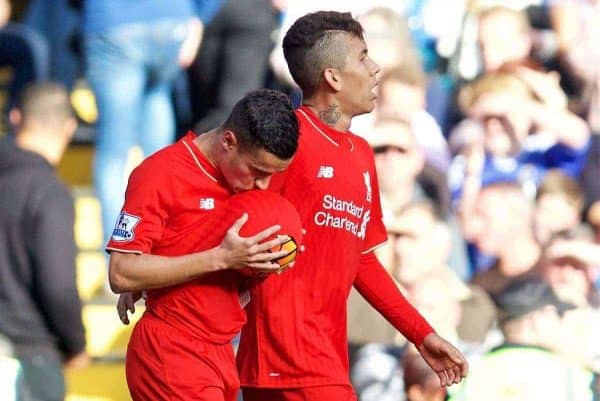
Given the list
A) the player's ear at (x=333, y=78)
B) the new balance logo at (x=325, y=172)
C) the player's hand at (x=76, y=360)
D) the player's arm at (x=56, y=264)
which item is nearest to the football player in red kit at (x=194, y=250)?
the new balance logo at (x=325, y=172)

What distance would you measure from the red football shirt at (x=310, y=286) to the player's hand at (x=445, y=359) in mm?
307

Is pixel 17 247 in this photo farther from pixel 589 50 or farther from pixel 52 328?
pixel 589 50

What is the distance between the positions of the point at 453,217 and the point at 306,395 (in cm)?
283

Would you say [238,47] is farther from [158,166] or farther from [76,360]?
[158,166]

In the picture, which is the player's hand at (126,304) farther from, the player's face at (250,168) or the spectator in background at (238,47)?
the spectator in background at (238,47)

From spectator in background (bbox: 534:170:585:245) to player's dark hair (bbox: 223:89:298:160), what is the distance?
327 centimetres

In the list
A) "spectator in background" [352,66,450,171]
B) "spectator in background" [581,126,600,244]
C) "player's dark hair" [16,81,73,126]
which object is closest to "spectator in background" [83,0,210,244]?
"player's dark hair" [16,81,73,126]

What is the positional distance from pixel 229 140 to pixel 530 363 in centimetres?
326

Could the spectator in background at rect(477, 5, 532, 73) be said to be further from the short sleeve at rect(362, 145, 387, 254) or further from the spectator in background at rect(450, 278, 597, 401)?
the short sleeve at rect(362, 145, 387, 254)

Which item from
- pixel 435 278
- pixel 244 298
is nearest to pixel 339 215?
pixel 244 298

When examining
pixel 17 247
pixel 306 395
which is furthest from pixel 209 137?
pixel 17 247

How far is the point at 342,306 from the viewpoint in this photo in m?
5.27

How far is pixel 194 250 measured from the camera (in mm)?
4793

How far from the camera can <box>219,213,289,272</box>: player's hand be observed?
462cm
